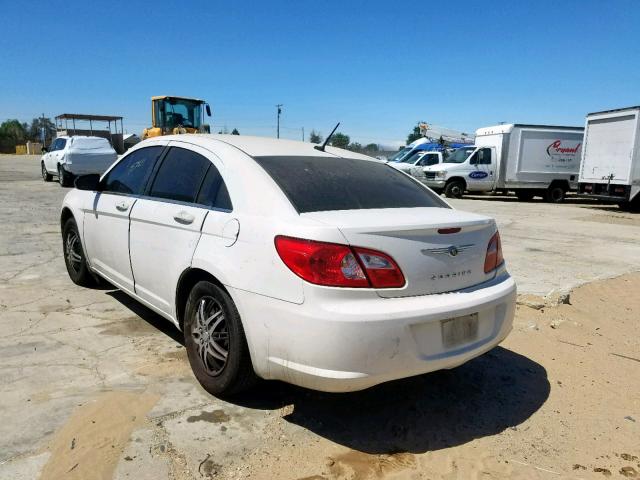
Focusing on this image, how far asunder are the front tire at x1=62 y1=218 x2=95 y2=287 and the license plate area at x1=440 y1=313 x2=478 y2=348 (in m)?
3.83

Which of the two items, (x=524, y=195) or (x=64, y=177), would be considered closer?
(x=64, y=177)

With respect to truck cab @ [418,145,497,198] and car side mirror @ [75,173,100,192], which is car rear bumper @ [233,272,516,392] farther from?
truck cab @ [418,145,497,198]

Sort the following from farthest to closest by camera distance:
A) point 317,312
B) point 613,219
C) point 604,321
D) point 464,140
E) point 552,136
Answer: point 464,140 → point 552,136 → point 613,219 → point 604,321 → point 317,312

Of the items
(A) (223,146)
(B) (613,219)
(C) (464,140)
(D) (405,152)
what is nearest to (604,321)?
(A) (223,146)

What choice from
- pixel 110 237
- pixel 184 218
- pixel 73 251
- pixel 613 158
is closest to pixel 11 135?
pixel 613 158

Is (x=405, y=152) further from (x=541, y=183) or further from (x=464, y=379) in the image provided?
(x=464, y=379)

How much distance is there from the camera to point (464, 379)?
11.6ft

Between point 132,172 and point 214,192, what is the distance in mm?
1425

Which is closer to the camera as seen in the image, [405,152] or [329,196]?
[329,196]

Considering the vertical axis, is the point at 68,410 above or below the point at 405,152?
below

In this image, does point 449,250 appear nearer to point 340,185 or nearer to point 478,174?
point 340,185

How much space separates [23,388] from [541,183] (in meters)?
20.9

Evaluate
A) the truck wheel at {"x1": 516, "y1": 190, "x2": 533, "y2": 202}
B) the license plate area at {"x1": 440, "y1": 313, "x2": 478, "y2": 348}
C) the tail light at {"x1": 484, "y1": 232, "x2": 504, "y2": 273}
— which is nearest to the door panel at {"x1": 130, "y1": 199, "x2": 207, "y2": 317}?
the license plate area at {"x1": 440, "y1": 313, "x2": 478, "y2": 348}

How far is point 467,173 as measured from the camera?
20.1 metres
